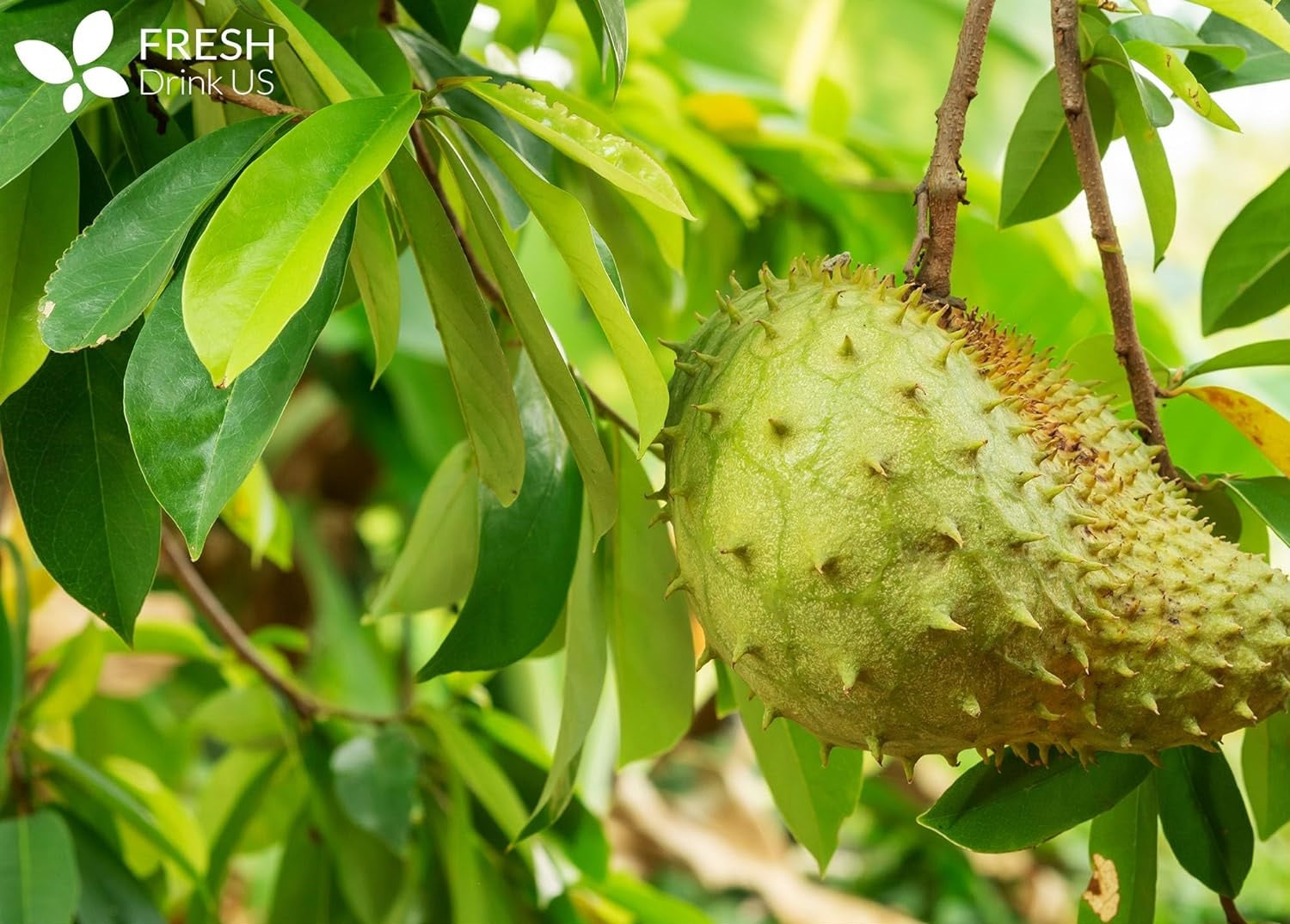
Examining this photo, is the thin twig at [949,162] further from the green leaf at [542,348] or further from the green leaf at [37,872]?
the green leaf at [37,872]

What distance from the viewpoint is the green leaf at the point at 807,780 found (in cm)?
86

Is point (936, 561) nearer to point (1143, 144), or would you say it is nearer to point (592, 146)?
point (592, 146)

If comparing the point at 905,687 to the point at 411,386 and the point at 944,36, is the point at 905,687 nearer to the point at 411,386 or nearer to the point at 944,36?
the point at 411,386

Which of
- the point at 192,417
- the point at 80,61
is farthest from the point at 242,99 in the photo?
the point at 192,417

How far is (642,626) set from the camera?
89cm

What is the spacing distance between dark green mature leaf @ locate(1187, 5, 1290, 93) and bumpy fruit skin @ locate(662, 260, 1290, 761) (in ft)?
1.05

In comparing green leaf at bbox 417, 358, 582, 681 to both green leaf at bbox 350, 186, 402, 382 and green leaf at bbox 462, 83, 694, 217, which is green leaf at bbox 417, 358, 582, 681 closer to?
green leaf at bbox 350, 186, 402, 382

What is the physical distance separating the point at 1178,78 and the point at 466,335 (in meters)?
0.43

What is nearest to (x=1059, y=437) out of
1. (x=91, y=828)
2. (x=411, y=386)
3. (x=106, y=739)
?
(x=91, y=828)

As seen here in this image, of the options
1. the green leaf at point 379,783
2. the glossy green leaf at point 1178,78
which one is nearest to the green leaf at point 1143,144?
the glossy green leaf at point 1178,78

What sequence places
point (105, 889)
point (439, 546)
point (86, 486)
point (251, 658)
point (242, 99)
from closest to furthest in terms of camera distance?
point (242, 99)
point (86, 486)
point (439, 546)
point (105, 889)
point (251, 658)

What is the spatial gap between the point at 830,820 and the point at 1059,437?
1.17 ft

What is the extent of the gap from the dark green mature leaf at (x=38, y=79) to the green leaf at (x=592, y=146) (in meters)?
0.19

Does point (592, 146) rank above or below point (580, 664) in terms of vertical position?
above
